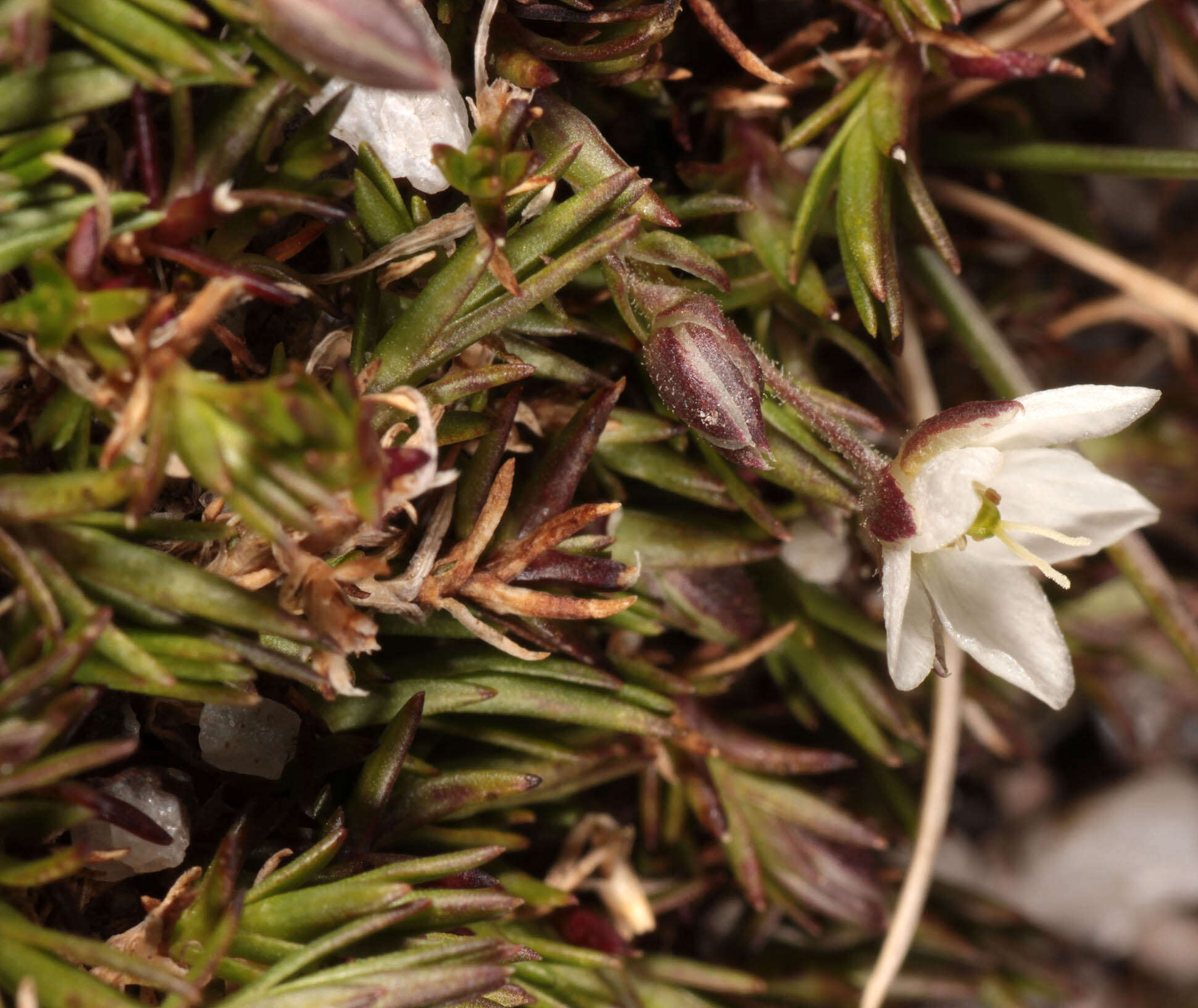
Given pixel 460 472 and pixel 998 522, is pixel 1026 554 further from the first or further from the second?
pixel 460 472

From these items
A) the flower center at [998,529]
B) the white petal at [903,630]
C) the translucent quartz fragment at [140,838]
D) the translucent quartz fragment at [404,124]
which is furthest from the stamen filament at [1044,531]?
the translucent quartz fragment at [140,838]

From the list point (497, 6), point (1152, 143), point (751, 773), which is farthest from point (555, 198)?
point (1152, 143)

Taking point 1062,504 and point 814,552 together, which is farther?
point 814,552

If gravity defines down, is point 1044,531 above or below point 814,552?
above

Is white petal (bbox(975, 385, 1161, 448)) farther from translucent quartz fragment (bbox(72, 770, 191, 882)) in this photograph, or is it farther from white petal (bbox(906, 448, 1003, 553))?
translucent quartz fragment (bbox(72, 770, 191, 882))

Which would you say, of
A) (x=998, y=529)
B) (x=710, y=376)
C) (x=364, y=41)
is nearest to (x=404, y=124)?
(x=364, y=41)

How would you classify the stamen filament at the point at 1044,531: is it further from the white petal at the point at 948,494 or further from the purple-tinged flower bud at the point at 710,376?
the purple-tinged flower bud at the point at 710,376

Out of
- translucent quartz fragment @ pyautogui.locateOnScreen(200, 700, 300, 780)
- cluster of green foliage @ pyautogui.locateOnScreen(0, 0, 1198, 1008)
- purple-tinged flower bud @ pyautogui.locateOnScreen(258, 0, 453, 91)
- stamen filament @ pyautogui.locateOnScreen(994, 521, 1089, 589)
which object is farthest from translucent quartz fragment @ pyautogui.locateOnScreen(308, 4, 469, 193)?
stamen filament @ pyautogui.locateOnScreen(994, 521, 1089, 589)
